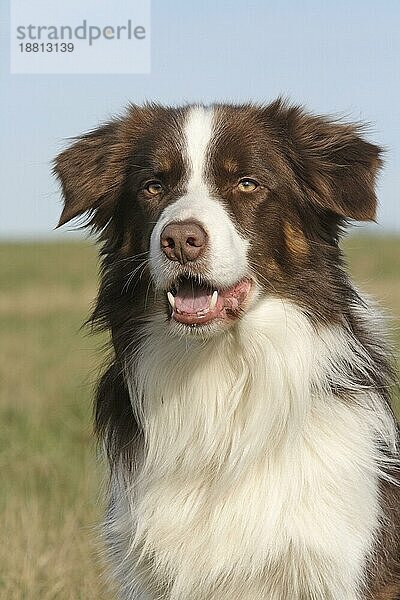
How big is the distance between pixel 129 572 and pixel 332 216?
6.59ft

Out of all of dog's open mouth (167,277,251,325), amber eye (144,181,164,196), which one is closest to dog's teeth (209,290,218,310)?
dog's open mouth (167,277,251,325)

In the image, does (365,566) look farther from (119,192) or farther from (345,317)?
(119,192)

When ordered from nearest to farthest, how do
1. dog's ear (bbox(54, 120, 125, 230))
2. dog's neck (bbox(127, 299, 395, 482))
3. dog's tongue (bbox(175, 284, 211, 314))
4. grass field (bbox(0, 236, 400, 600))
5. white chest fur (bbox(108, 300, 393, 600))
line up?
dog's tongue (bbox(175, 284, 211, 314)) → white chest fur (bbox(108, 300, 393, 600)) → dog's neck (bbox(127, 299, 395, 482)) → dog's ear (bbox(54, 120, 125, 230)) → grass field (bbox(0, 236, 400, 600))

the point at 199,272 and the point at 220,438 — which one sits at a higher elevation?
the point at 199,272

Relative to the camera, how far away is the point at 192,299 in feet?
15.7

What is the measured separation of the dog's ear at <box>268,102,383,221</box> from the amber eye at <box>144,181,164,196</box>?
66cm

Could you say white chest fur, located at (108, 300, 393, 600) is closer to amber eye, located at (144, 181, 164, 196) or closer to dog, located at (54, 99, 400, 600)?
dog, located at (54, 99, 400, 600)

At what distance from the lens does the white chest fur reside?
4863 millimetres

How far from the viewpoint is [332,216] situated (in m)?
5.11

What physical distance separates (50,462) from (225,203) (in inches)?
208

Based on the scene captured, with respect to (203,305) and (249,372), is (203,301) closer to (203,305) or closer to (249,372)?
(203,305)

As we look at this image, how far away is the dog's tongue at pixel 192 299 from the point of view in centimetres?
475

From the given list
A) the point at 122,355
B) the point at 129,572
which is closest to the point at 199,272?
the point at 122,355

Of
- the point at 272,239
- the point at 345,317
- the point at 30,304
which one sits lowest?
the point at 30,304
